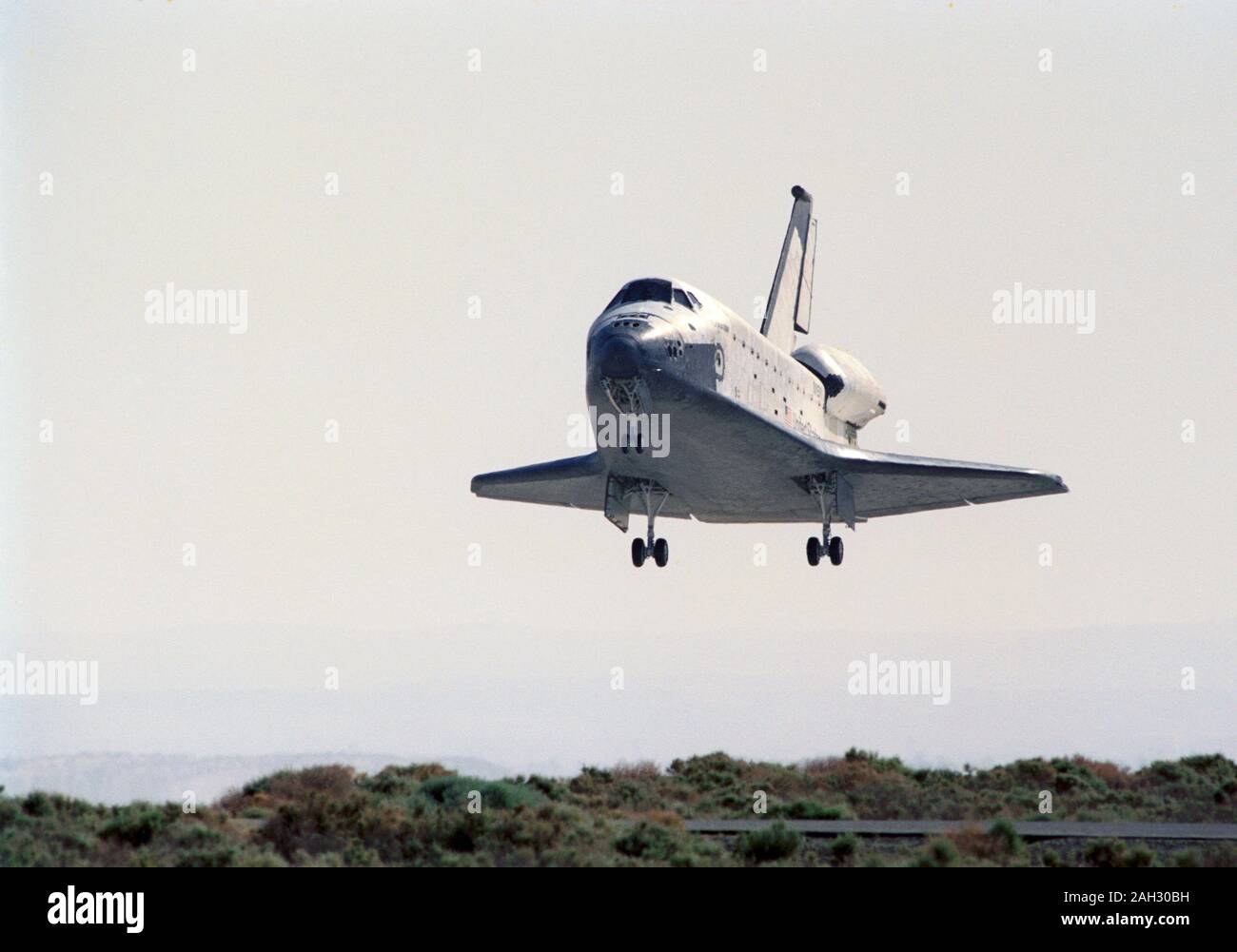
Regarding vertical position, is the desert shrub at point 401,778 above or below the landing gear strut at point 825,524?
below

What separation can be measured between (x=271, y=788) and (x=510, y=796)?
6.97 metres

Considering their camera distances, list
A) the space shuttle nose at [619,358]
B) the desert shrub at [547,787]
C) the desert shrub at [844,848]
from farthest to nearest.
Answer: the desert shrub at [547,787]
the space shuttle nose at [619,358]
the desert shrub at [844,848]

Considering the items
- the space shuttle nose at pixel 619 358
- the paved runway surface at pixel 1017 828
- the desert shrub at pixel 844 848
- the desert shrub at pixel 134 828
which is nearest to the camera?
the desert shrub at pixel 844 848

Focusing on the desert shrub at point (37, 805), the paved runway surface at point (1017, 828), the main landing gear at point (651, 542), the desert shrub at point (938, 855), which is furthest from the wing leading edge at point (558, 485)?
the desert shrub at point (37, 805)

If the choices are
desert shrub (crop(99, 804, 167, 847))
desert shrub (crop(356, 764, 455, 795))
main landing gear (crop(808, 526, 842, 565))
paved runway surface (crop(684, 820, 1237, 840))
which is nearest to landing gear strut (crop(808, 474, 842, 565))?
main landing gear (crop(808, 526, 842, 565))

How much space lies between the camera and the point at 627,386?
31016 millimetres

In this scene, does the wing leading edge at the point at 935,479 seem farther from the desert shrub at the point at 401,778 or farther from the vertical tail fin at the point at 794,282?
the desert shrub at the point at 401,778

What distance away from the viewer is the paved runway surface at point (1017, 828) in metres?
31.1

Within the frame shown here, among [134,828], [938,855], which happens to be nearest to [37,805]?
[134,828]

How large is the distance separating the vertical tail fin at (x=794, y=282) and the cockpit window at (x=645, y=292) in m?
14.4

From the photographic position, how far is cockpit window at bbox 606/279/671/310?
32.2 metres

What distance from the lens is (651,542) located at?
3625 centimetres
